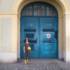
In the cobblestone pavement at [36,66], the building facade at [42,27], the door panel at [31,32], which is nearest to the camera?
the cobblestone pavement at [36,66]

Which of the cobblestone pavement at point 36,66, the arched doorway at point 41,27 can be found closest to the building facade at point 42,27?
the arched doorway at point 41,27

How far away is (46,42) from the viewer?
1708cm

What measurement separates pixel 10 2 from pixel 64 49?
13.4 feet

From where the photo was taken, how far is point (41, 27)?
1706cm

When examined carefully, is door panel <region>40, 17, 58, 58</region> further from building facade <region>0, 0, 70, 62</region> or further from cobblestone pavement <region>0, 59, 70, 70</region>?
cobblestone pavement <region>0, 59, 70, 70</region>

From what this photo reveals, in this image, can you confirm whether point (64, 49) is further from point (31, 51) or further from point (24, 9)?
point (24, 9)

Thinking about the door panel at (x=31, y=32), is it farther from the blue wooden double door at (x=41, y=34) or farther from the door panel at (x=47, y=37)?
the door panel at (x=47, y=37)

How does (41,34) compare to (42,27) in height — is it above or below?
below

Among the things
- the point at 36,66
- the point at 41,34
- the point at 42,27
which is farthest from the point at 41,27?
the point at 36,66

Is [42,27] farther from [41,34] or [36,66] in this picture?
[36,66]

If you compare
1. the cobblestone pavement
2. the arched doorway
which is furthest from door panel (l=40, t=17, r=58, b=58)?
the cobblestone pavement

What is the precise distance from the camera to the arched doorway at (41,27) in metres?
17.0

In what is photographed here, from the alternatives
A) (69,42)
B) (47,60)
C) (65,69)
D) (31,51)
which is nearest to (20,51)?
(31,51)

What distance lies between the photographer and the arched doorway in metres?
17.0
